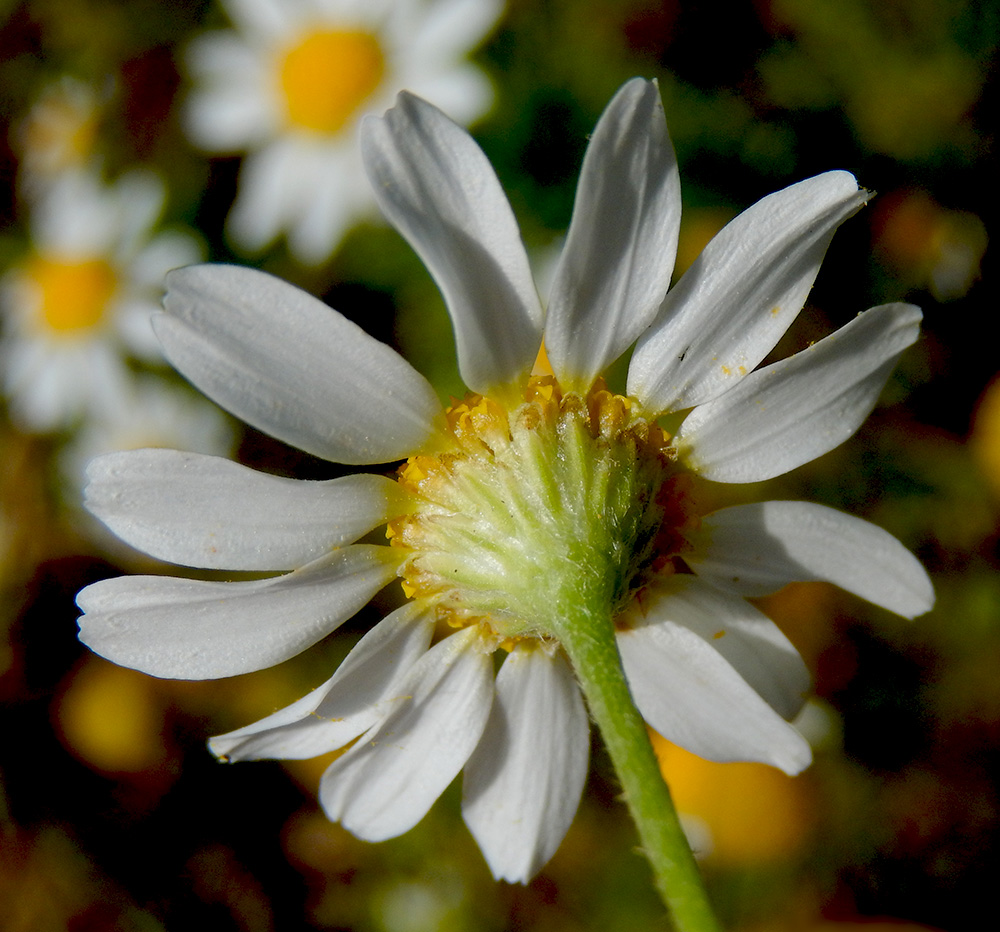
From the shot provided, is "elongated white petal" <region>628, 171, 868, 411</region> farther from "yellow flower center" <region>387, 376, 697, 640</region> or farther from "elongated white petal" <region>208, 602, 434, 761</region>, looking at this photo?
"elongated white petal" <region>208, 602, 434, 761</region>

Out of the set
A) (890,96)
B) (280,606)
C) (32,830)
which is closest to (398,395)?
(280,606)

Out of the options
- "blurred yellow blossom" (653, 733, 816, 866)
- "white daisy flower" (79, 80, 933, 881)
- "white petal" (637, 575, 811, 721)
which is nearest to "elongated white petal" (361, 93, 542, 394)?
"white daisy flower" (79, 80, 933, 881)

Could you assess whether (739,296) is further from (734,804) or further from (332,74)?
(332,74)

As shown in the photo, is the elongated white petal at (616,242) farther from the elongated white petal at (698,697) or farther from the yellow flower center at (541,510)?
the elongated white petal at (698,697)

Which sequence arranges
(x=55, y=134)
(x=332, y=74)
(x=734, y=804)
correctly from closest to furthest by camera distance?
(x=734, y=804) → (x=332, y=74) → (x=55, y=134)

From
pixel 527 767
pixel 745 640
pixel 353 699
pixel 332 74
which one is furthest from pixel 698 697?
pixel 332 74

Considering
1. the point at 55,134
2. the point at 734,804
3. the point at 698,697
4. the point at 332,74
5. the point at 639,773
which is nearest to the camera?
the point at 639,773
